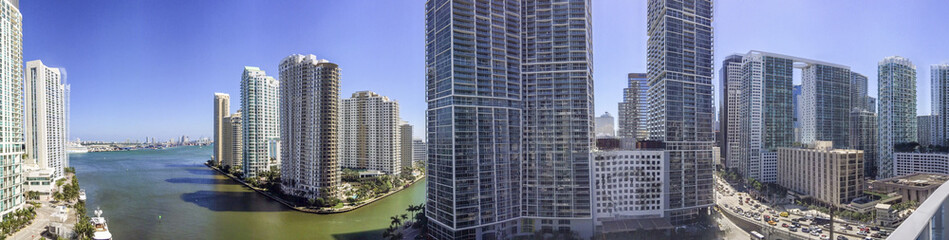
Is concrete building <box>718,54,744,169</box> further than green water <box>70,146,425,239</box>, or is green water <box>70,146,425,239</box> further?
concrete building <box>718,54,744,169</box>

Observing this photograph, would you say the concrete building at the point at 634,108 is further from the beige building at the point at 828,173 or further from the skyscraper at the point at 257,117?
the skyscraper at the point at 257,117

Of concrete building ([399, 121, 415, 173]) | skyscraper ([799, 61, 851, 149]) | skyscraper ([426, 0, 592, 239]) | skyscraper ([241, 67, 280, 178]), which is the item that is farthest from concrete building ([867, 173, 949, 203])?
skyscraper ([241, 67, 280, 178])

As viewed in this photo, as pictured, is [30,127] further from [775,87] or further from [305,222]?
[775,87]

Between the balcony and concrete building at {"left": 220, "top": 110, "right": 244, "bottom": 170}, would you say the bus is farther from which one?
concrete building at {"left": 220, "top": 110, "right": 244, "bottom": 170}

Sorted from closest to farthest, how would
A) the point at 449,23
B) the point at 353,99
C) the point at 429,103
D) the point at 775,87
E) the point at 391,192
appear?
the point at 449,23 < the point at 429,103 < the point at 391,192 < the point at 775,87 < the point at 353,99

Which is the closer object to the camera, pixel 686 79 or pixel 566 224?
pixel 566 224

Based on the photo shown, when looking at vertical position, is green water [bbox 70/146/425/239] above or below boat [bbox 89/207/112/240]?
below

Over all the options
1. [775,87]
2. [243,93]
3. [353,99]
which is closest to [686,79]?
[775,87]

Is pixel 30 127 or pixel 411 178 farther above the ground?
pixel 30 127
